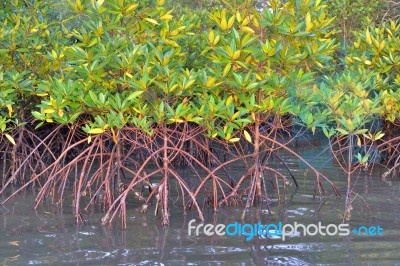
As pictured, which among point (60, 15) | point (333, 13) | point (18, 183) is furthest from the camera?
point (333, 13)

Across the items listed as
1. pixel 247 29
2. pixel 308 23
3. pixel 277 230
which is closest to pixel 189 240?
pixel 277 230

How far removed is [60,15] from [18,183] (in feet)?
5.84

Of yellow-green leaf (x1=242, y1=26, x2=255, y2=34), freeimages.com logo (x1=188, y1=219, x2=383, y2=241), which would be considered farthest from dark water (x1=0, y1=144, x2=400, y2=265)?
yellow-green leaf (x1=242, y1=26, x2=255, y2=34)

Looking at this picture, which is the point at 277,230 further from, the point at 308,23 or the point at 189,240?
the point at 308,23

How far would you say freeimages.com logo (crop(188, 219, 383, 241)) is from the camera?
186 inches

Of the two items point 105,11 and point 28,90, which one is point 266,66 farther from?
point 28,90

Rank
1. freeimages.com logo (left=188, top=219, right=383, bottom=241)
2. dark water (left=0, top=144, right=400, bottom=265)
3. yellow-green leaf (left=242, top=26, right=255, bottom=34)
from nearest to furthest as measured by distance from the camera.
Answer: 1. dark water (left=0, top=144, right=400, bottom=265)
2. freeimages.com logo (left=188, top=219, right=383, bottom=241)
3. yellow-green leaf (left=242, top=26, right=255, bottom=34)

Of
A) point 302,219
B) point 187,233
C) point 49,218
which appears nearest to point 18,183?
point 49,218

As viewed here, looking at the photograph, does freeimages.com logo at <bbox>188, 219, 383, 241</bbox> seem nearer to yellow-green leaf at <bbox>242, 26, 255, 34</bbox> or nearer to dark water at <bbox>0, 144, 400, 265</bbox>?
dark water at <bbox>0, 144, 400, 265</bbox>

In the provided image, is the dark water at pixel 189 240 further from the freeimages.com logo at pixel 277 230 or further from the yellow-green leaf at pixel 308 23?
the yellow-green leaf at pixel 308 23

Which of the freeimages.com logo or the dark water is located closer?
the dark water

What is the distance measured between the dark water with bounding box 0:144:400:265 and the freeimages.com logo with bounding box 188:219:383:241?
7 centimetres

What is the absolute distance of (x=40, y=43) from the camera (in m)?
6.16

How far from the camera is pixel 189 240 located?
15.1 feet
